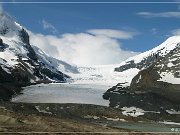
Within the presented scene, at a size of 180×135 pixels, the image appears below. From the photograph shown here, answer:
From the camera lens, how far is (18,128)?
5878 centimetres

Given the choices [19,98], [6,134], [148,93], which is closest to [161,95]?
[148,93]

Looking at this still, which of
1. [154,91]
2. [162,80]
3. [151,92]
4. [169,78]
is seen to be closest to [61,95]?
[151,92]

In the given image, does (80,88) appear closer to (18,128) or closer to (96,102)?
(96,102)

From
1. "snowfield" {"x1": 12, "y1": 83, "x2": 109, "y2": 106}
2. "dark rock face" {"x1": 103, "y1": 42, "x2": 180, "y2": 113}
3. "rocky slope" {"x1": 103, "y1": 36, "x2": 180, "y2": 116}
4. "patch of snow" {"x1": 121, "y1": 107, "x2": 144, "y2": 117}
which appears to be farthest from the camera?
"snowfield" {"x1": 12, "y1": 83, "x2": 109, "y2": 106}

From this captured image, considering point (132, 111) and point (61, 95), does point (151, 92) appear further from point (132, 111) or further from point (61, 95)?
point (61, 95)

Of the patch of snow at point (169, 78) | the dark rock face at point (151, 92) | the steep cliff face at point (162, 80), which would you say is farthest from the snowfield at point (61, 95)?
the patch of snow at point (169, 78)

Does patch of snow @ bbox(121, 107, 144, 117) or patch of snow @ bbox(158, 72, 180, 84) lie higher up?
patch of snow @ bbox(158, 72, 180, 84)

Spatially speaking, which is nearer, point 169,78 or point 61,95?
point 61,95

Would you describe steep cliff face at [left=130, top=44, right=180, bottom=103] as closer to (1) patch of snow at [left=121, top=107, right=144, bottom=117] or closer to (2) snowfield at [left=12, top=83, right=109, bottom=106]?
(2) snowfield at [left=12, top=83, right=109, bottom=106]

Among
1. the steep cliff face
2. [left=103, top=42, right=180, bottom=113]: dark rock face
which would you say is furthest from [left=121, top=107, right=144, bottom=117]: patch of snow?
the steep cliff face

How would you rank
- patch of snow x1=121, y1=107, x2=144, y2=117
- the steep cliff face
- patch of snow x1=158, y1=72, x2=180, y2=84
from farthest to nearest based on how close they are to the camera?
patch of snow x1=158, y1=72, x2=180, y2=84 < the steep cliff face < patch of snow x1=121, y1=107, x2=144, y2=117

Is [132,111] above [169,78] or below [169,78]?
below

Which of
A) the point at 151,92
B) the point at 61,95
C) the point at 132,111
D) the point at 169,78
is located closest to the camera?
the point at 132,111

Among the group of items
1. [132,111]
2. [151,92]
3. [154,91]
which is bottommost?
[132,111]
